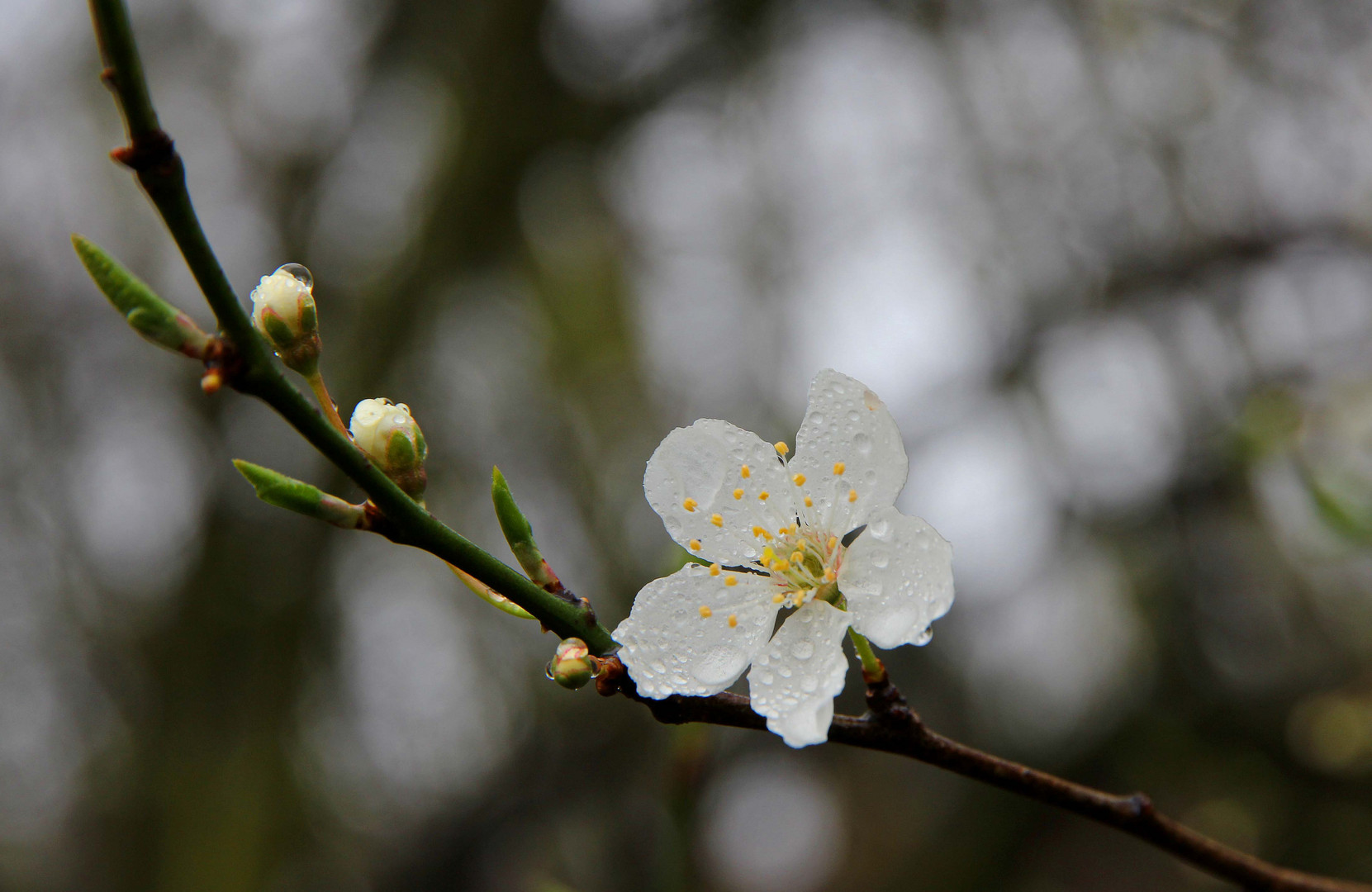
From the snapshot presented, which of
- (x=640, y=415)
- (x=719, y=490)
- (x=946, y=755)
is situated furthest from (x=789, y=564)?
(x=640, y=415)

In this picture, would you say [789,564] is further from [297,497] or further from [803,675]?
[297,497]

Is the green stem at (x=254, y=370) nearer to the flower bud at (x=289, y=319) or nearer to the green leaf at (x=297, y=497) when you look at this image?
the green leaf at (x=297, y=497)

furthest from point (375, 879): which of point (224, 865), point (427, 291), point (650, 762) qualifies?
point (427, 291)

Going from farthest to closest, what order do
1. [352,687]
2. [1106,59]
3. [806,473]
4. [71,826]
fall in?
[71,826] < [352,687] < [1106,59] < [806,473]

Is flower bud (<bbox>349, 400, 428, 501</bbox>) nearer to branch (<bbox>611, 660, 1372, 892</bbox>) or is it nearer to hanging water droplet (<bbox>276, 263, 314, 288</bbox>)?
hanging water droplet (<bbox>276, 263, 314, 288</bbox>)

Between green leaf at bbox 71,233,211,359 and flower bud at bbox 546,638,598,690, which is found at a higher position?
green leaf at bbox 71,233,211,359

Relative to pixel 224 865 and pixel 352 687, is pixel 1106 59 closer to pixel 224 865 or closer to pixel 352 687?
pixel 352 687

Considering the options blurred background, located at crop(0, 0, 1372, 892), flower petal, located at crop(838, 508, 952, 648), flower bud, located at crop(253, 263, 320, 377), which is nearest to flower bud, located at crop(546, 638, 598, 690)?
flower petal, located at crop(838, 508, 952, 648)
